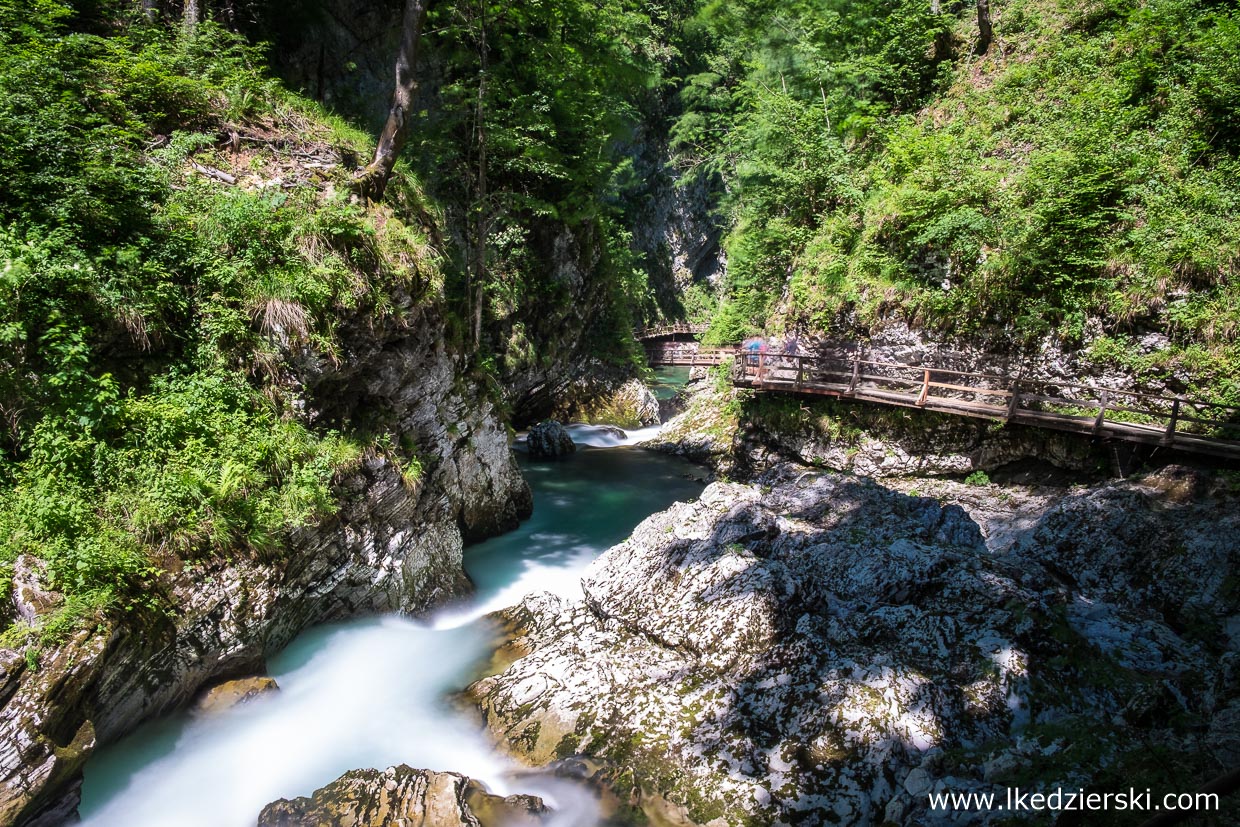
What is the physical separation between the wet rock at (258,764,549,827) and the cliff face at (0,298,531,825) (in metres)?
1.79

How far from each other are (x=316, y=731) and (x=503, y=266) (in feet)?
45.5

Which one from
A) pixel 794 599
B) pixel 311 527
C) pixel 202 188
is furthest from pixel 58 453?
pixel 794 599

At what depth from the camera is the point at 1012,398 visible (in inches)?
424

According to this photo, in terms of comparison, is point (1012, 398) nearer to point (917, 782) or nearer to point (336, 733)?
point (917, 782)

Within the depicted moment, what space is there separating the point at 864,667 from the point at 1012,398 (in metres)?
7.46

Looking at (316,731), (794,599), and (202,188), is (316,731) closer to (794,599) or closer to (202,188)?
(794,599)

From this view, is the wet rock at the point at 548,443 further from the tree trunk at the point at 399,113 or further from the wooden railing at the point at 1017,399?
the tree trunk at the point at 399,113

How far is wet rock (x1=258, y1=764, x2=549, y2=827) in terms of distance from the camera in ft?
16.9

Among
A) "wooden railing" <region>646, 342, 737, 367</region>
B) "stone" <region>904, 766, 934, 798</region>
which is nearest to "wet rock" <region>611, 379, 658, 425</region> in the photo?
"wooden railing" <region>646, 342, 737, 367</region>

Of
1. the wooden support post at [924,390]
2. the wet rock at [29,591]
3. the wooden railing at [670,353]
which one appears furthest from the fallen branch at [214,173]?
the wooden railing at [670,353]

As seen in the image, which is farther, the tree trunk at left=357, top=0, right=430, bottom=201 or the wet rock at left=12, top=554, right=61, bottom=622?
the tree trunk at left=357, top=0, right=430, bottom=201

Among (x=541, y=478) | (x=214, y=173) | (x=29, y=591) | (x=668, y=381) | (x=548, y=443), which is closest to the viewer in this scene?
(x=29, y=591)

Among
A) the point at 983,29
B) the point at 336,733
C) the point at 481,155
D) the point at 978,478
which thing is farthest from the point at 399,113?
the point at 983,29

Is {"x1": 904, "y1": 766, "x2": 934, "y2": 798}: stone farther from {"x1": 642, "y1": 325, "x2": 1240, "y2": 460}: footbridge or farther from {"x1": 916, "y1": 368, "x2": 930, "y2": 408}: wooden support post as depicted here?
{"x1": 916, "y1": 368, "x2": 930, "y2": 408}: wooden support post
